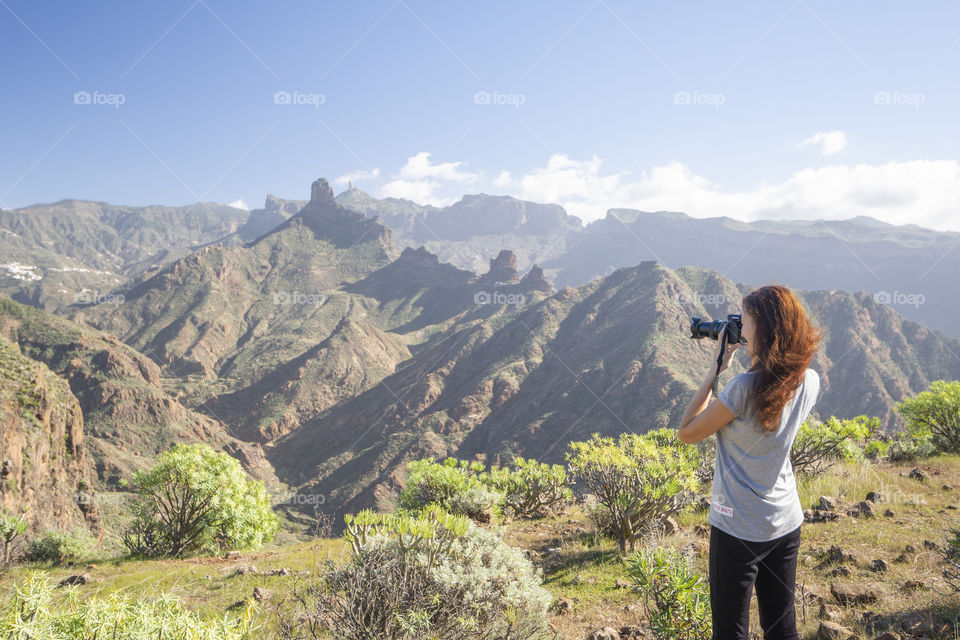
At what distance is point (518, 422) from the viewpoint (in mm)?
62625

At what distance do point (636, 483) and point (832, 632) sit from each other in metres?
2.47

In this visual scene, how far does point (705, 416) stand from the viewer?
2.26m

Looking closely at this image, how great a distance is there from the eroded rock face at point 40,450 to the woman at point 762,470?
71.5ft

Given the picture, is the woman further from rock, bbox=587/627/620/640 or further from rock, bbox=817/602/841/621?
rock, bbox=817/602/841/621

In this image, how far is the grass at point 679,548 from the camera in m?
3.98

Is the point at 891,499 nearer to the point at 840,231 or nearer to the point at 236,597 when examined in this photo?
the point at 236,597

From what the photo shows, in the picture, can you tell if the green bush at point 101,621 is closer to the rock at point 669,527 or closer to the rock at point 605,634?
the rock at point 605,634

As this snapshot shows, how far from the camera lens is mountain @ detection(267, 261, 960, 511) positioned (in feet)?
185

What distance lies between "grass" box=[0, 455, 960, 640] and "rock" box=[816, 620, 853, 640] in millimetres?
95

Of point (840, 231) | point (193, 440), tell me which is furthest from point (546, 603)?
point (840, 231)
